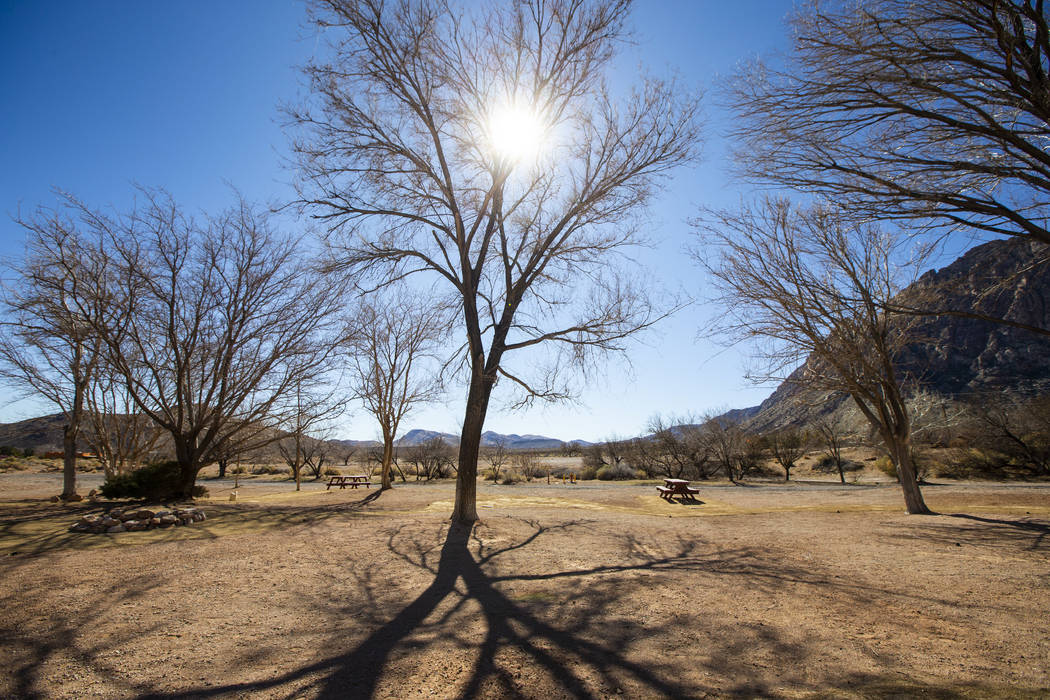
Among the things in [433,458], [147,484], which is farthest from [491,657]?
[433,458]

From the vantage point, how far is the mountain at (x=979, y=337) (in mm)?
5637

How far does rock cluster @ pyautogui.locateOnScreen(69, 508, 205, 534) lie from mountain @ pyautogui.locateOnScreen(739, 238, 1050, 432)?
1293 cm

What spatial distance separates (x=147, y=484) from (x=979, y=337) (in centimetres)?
8314


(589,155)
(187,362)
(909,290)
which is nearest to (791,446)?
(909,290)

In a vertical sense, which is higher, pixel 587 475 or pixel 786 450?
pixel 786 450

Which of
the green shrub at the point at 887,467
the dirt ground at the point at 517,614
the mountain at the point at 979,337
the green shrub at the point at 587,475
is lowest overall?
Answer: the green shrub at the point at 587,475

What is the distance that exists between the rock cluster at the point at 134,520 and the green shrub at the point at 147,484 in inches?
133

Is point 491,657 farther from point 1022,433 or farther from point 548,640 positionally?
point 1022,433

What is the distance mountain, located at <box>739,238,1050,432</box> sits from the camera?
5.64m

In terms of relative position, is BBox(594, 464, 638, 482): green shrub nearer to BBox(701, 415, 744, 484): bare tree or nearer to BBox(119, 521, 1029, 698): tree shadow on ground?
BBox(701, 415, 744, 484): bare tree

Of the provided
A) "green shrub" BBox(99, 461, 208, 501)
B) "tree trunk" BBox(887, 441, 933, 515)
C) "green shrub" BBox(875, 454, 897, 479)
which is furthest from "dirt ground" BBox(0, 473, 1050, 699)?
"green shrub" BBox(875, 454, 897, 479)

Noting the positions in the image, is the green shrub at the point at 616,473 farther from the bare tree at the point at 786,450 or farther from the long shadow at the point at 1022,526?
the long shadow at the point at 1022,526

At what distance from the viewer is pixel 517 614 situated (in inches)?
177

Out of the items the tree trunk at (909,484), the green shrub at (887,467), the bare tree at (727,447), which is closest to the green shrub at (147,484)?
the tree trunk at (909,484)
